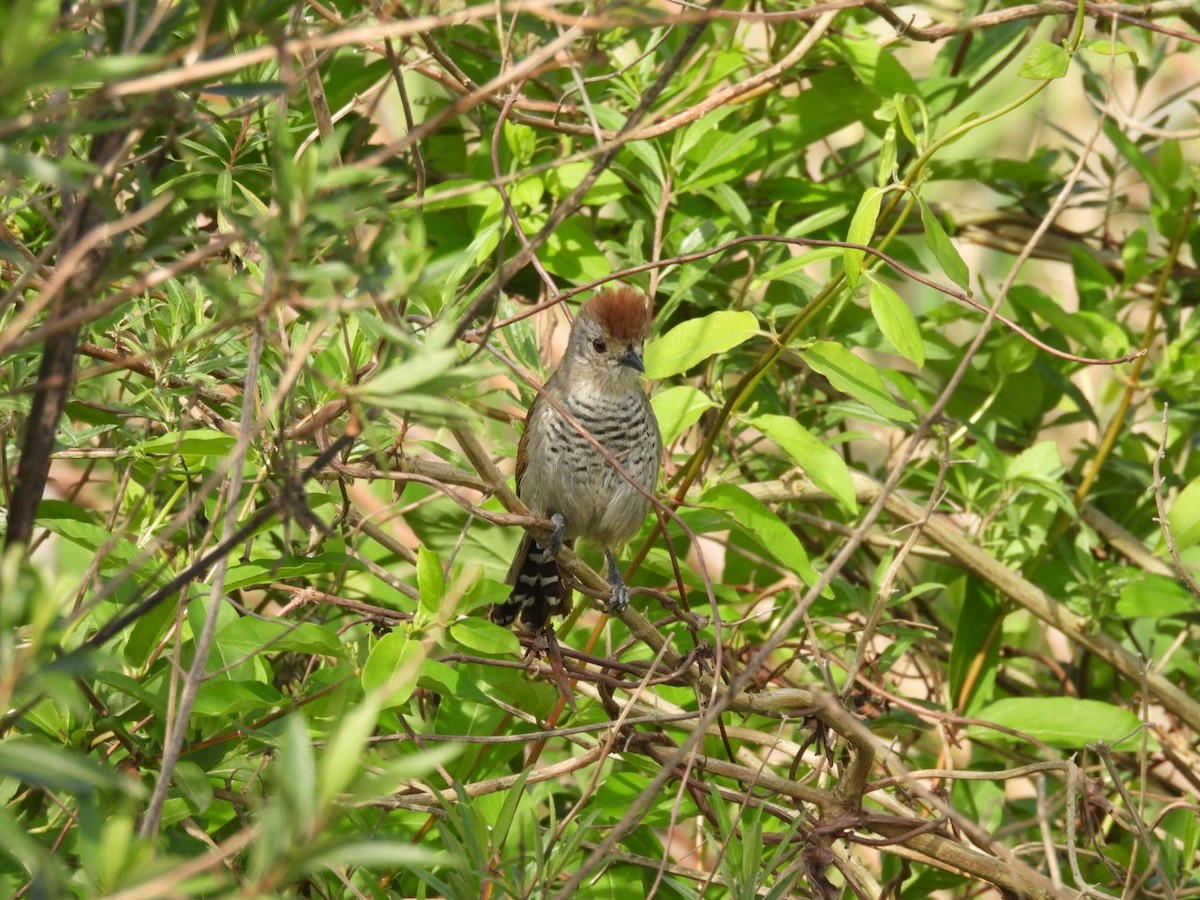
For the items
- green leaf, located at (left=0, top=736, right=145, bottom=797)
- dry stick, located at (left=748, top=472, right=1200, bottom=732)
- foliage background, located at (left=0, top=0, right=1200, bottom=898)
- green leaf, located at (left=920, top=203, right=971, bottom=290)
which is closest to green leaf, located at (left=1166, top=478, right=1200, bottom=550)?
foliage background, located at (left=0, top=0, right=1200, bottom=898)

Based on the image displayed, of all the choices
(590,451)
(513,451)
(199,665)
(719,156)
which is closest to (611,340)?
(590,451)

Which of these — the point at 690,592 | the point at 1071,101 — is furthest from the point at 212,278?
the point at 1071,101

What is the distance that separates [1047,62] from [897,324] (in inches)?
25.4

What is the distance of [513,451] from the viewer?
420cm

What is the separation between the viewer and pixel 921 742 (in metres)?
4.74

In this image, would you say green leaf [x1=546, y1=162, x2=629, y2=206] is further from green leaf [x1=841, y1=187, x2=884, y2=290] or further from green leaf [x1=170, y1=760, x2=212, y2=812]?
green leaf [x1=170, y1=760, x2=212, y2=812]

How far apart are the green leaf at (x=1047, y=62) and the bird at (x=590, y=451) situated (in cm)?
152

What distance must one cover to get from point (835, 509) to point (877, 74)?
1.43 meters

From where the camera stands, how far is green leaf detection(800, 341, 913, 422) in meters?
3.15

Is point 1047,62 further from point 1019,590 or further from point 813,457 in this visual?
point 1019,590

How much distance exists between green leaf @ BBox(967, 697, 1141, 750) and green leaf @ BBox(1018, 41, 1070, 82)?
1.75m

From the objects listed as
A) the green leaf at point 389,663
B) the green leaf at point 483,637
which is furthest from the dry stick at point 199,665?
the green leaf at point 483,637

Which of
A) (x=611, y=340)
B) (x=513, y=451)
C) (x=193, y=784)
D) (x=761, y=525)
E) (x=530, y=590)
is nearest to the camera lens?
(x=193, y=784)

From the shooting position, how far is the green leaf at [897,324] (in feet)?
9.75
